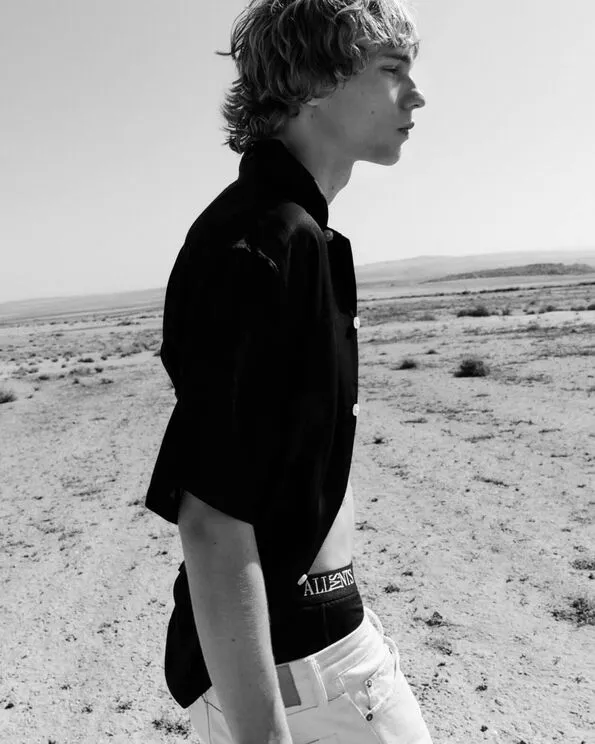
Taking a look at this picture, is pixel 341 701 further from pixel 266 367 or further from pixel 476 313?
pixel 476 313

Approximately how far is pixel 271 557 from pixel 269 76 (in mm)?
774

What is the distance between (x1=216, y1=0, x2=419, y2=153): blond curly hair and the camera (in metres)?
1.12

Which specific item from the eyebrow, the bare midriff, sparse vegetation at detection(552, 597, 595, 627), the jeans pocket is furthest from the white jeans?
sparse vegetation at detection(552, 597, 595, 627)

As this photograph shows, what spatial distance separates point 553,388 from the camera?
442 inches

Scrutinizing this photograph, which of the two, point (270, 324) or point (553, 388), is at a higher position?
point (270, 324)

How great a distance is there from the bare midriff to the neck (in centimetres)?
53

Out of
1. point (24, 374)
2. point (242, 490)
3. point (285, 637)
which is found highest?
point (242, 490)

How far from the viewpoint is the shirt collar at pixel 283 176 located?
110cm

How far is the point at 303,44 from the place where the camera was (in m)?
1.14

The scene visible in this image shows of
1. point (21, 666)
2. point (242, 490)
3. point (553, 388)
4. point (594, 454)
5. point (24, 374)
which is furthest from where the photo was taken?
point (24, 374)

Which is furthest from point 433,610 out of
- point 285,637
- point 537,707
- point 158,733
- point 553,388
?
point 553,388

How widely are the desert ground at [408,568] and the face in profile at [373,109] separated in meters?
2.81

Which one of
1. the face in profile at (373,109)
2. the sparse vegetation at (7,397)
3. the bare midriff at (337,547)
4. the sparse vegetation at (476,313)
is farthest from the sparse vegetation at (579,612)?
the sparse vegetation at (476,313)

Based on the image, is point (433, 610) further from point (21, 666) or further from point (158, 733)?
point (21, 666)
